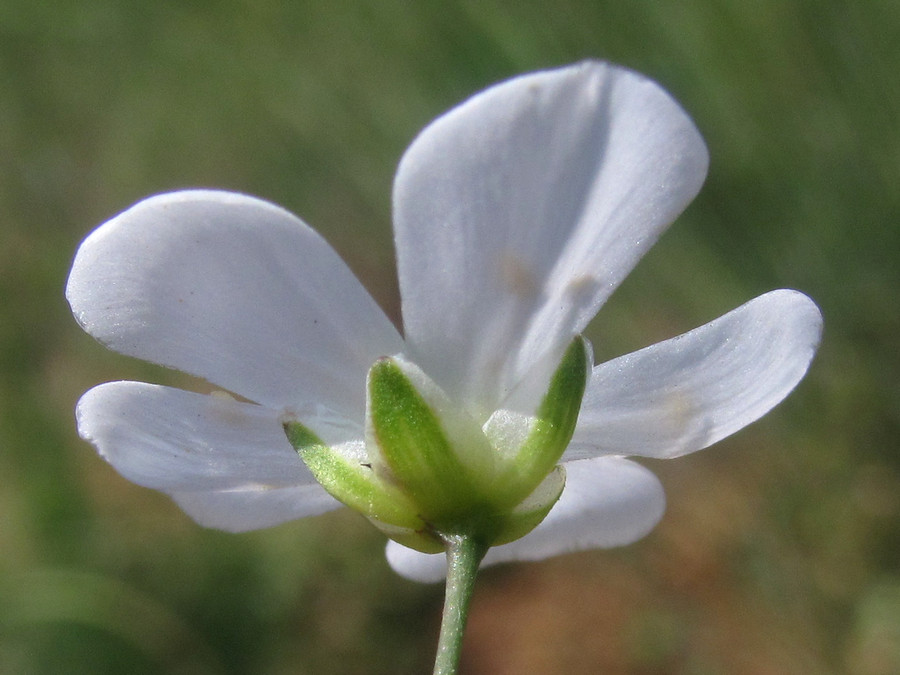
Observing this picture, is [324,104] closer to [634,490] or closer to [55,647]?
[55,647]

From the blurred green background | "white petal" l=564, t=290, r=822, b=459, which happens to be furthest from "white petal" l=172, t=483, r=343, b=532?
the blurred green background

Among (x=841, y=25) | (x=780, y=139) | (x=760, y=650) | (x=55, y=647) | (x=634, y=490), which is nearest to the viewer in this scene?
(x=634, y=490)

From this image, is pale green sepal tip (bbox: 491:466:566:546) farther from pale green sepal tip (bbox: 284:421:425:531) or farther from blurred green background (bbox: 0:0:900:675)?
blurred green background (bbox: 0:0:900:675)

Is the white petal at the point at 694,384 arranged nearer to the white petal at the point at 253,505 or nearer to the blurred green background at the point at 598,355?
the white petal at the point at 253,505

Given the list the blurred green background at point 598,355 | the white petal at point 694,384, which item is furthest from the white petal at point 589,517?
the blurred green background at point 598,355

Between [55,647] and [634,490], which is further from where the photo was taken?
[55,647]

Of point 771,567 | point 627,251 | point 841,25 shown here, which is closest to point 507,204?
point 627,251

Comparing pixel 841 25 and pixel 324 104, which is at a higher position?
pixel 324 104
